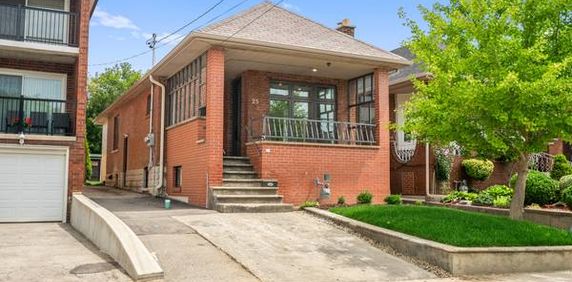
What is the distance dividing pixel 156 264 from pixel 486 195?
1059cm

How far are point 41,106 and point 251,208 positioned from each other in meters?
6.92

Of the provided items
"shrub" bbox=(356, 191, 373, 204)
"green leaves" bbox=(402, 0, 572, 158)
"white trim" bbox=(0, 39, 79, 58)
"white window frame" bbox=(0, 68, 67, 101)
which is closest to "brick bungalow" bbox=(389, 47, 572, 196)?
"shrub" bbox=(356, 191, 373, 204)

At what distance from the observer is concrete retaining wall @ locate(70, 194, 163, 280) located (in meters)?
7.77

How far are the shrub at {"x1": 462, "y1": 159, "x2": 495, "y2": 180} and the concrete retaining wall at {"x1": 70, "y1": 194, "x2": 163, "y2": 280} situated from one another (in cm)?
1167

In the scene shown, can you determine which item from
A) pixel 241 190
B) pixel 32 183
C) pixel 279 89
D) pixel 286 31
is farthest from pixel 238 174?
pixel 32 183

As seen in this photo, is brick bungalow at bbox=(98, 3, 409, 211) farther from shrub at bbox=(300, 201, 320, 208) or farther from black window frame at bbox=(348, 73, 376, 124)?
shrub at bbox=(300, 201, 320, 208)

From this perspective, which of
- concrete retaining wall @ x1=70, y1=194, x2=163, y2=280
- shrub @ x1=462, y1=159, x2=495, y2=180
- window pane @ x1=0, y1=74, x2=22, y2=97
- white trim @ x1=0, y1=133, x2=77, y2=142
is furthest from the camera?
shrub @ x1=462, y1=159, x2=495, y2=180

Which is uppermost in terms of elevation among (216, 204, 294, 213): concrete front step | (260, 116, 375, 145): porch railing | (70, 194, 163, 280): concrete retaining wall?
(260, 116, 375, 145): porch railing

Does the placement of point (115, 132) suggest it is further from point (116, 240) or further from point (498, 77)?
point (498, 77)

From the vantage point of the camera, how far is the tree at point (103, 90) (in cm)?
4609

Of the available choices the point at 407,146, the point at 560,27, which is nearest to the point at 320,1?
the point at 560,27

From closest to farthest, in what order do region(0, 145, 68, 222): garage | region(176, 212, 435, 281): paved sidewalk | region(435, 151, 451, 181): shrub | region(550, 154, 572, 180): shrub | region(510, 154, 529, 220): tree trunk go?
region(176, 212, 435, 281): paved sidewalk < region(510, 154, 529, 220): tree trunk < region(0, 145, 68, 222): garage < region(435, 151, 451, 181): shrub < region(550, 154, 572, 180): shrub

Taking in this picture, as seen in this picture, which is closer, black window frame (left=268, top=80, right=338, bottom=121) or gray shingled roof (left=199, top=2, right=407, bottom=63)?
gray shingled roof (left=199, top=2, right=407, bottom=63)

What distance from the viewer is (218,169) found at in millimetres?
14219
